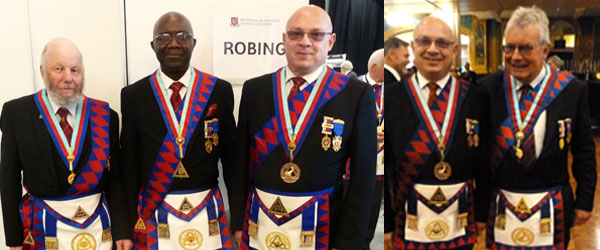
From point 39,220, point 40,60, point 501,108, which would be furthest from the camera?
point 40,60

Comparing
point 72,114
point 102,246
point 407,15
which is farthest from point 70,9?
point 407,15

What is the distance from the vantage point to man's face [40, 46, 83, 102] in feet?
6.05

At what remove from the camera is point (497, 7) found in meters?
1.09

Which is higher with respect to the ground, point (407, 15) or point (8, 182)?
point (407, 15)

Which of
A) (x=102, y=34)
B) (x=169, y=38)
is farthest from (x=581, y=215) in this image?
(x=102, y=34)

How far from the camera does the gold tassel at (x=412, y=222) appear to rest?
1.16 metres

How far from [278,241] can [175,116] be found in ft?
1.91

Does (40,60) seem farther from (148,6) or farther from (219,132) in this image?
(219,132)

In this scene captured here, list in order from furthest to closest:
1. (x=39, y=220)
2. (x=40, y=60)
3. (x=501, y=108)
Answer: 1. (x=40, y=60)
2. (x=39, y=220)
3. (x=501, y=108)

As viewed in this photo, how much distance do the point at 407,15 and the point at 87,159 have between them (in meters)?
1.31

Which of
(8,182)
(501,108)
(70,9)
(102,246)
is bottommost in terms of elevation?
(102,246)

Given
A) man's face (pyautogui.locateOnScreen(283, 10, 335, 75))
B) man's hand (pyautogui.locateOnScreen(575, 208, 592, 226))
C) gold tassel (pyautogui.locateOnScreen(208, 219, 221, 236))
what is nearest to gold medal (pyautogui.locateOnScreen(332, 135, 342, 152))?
man's face (pyautogui.locateOnScreen(283, 10, 335, 75))

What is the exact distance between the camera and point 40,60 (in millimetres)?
1952

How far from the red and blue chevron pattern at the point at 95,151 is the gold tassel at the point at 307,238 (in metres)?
0.81
